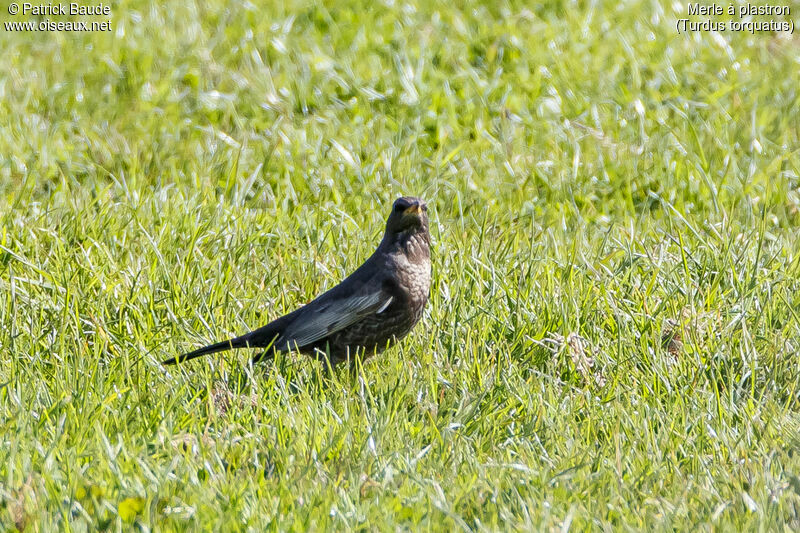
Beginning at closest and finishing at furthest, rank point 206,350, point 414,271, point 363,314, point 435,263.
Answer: point 206,350, point 363,314, point 414,271, point 435,263

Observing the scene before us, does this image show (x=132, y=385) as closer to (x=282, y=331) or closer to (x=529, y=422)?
(x=282, y=331)

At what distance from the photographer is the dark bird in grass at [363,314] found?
4.39m

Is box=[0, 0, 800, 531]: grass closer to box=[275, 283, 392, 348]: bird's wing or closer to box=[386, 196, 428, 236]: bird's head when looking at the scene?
box=[275, 283, 392, 348]: bird's wing

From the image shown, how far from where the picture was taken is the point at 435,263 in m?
5.18

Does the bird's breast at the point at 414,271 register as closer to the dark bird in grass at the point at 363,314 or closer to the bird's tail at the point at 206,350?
the dark bird in grass at the point at 363,314

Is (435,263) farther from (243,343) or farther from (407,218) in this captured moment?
(243,343)

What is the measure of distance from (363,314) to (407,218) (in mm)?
474

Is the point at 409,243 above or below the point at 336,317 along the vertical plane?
above

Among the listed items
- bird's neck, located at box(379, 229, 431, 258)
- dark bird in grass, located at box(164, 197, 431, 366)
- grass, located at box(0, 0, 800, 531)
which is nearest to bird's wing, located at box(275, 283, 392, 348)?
dark bird in grass, located at box(164, 197, 431, 366)

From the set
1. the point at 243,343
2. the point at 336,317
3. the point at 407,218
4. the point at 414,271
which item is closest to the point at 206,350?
the point at 243,343

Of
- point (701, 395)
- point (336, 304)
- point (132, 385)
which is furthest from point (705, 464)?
point (132, 385)

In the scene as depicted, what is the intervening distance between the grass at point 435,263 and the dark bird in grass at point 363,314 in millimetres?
115

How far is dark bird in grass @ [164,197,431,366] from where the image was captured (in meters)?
4.39

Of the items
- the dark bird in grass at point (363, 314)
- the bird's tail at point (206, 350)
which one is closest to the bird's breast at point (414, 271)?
the dark bird in grass at point (363, 314)
